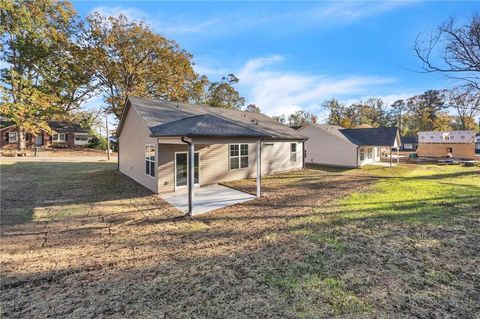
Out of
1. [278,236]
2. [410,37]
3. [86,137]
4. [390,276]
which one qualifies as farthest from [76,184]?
[86,137]

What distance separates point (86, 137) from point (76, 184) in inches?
1234

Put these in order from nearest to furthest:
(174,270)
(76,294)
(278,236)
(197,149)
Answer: (76,294) → (174,270) → (278,236) → (197,149)

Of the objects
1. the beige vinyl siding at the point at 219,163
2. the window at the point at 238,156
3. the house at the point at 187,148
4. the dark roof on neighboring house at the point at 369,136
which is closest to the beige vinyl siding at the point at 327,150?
the dark roof on neighboring house at the point at 369,136

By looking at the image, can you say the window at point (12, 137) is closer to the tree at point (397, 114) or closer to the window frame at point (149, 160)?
the window frame at point (149, 160)

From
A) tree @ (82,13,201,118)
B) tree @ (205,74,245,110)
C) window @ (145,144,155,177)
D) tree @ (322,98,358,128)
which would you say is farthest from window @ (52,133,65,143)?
tree @ (322,98,358,128)

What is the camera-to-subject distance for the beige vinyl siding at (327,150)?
21.1 meters

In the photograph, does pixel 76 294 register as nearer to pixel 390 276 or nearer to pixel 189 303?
pixel 189 303

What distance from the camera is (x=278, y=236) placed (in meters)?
5.64

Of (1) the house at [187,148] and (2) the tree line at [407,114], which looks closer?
(1) the house at [187,148]

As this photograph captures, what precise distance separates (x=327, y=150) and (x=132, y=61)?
2055cm

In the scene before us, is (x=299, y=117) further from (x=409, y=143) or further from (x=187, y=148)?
(x=187, y=148)

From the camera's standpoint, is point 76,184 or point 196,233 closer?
point 196,233

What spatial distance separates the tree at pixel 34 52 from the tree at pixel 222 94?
16840mm

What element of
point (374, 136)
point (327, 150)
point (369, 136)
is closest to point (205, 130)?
point (327, 150)
